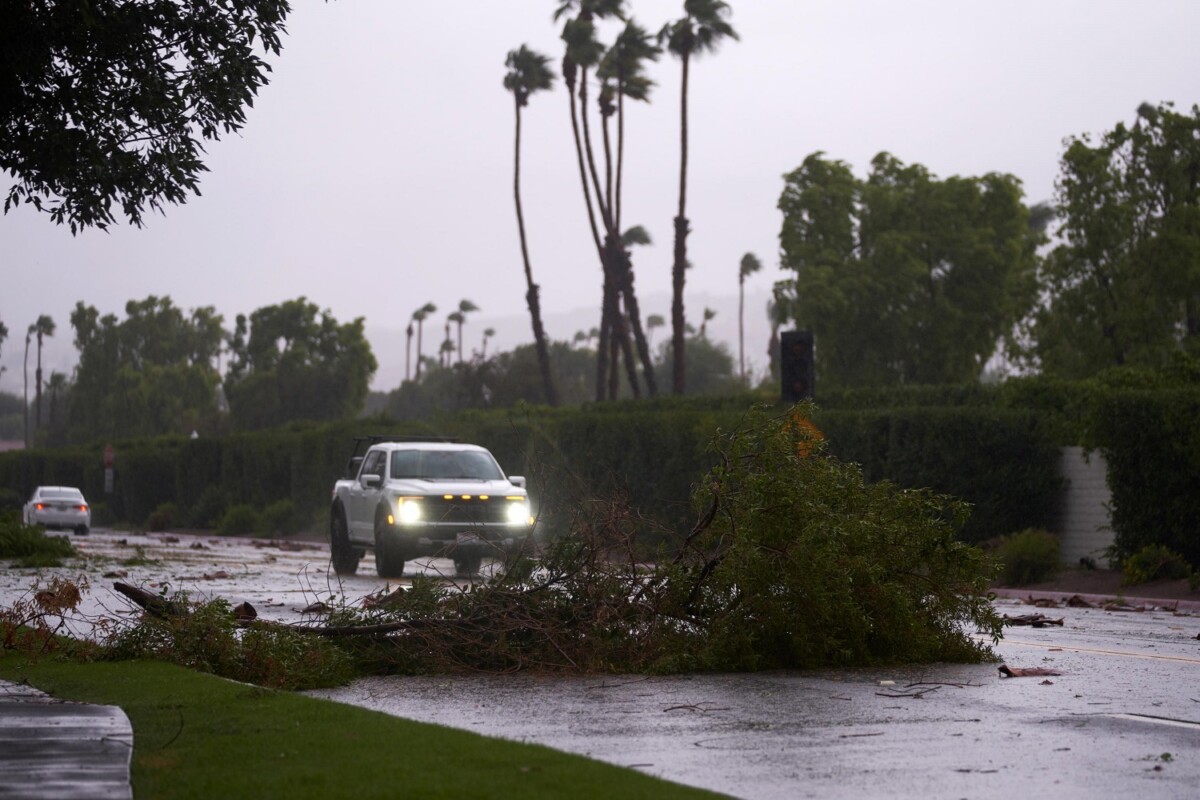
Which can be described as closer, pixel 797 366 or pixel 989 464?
pixel 797 366

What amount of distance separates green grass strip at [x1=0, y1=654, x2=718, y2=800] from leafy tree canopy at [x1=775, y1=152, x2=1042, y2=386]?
55485 mm

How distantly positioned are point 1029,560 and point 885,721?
15.4 meters

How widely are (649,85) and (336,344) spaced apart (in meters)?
66.9

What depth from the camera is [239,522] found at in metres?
51.9

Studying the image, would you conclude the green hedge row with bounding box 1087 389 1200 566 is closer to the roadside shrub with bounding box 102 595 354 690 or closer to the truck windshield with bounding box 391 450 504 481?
the truck windshield with bounding box 391 450 504 481

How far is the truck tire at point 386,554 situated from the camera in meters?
21.9

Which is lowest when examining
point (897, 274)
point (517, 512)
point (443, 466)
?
point (517, 512)

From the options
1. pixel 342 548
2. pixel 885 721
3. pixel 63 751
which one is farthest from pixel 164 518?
pixel 63 751

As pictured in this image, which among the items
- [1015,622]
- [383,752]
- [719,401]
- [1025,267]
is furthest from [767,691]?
[1025,267]

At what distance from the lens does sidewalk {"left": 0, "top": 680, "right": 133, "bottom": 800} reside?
6344 millimetres

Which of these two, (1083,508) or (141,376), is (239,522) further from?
(141,376)

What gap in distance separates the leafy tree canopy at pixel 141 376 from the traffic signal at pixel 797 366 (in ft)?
336

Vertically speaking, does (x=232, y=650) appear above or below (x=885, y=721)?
above

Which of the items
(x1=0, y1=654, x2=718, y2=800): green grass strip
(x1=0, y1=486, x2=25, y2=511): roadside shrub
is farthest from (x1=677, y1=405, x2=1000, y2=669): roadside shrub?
(x1=0, y1=486, x2=25, y2=511): roadside shrub
